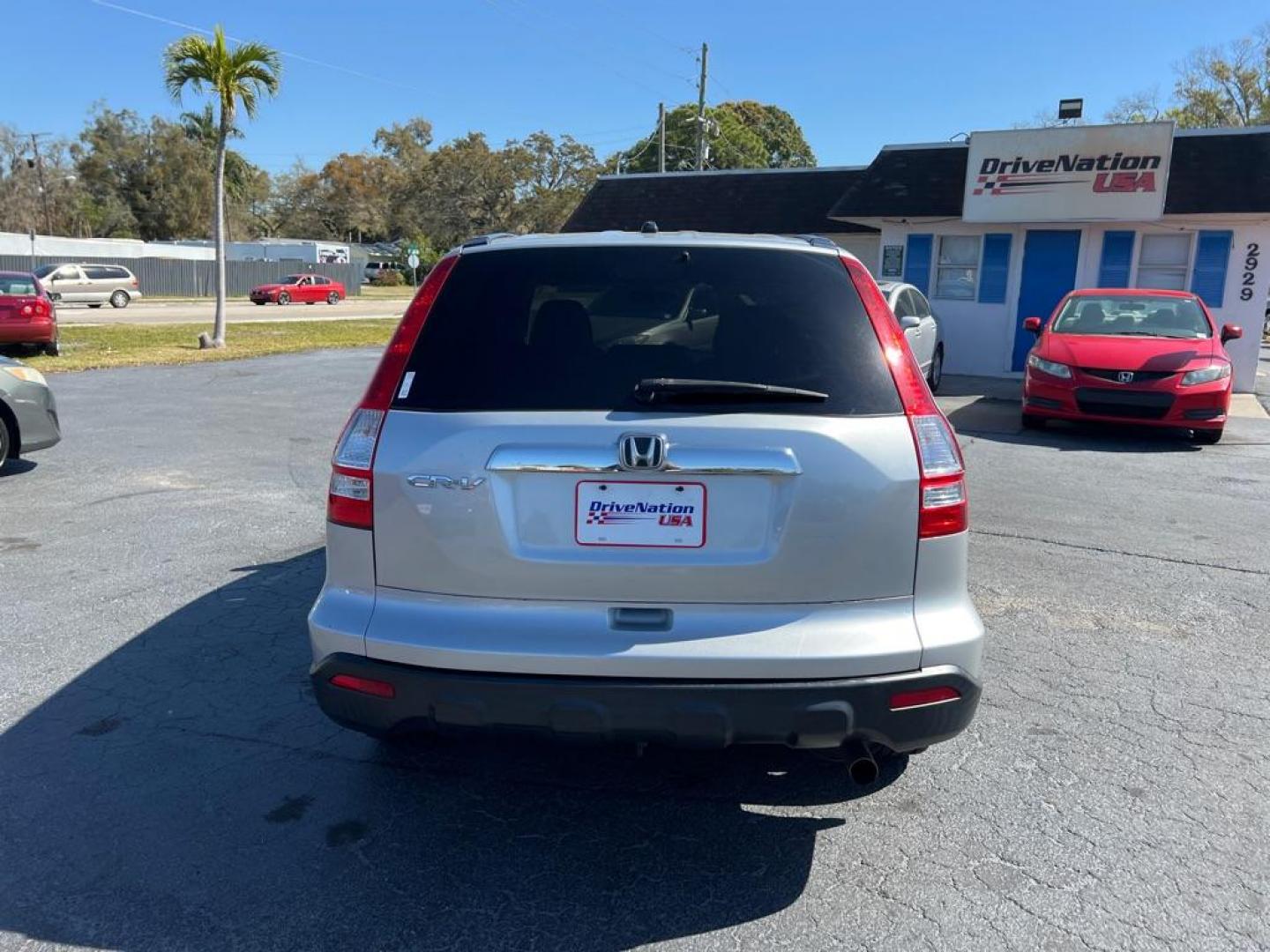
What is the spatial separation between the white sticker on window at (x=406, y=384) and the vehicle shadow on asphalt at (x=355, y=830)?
101 centimetres

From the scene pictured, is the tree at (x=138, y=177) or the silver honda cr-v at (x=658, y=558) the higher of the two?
the tree at (x=138, y=177)

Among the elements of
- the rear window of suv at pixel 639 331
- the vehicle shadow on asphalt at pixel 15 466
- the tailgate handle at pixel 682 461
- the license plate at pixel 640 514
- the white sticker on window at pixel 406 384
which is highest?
the rear window of suv at pixel 639 331

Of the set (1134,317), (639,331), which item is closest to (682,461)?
(639,331)

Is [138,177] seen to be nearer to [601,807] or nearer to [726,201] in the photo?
[726,201]

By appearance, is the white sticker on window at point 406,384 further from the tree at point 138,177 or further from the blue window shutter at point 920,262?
the tree at point 138,177

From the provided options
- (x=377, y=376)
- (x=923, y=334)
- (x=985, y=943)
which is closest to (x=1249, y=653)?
(x=985, y=943)

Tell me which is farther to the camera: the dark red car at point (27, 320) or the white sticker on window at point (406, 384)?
the dark red car at point (27, 320)

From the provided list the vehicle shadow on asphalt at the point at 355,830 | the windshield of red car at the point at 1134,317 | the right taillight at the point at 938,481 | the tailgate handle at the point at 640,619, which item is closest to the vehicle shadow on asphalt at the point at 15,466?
the vehicle shadow on asphalt at the point at 355,830

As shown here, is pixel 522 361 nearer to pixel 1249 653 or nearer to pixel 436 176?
pixel 1249 653

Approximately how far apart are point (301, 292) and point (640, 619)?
1821 inches

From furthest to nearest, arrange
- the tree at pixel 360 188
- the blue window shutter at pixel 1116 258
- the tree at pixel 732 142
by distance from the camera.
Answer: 1. the tree at pixel 360 188
2. the tree at pixel 732 142
3. the blue window shutter at pixel 1116 258

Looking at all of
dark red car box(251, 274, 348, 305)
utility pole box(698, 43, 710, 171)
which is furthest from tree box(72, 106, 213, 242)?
utility pole box(698, 43, 710, 171)

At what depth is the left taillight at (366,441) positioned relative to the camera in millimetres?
2744

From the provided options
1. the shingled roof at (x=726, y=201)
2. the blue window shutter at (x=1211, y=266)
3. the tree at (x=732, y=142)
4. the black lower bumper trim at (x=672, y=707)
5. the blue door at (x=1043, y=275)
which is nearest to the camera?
the black lower bumper trim at (x=672, y=707)
